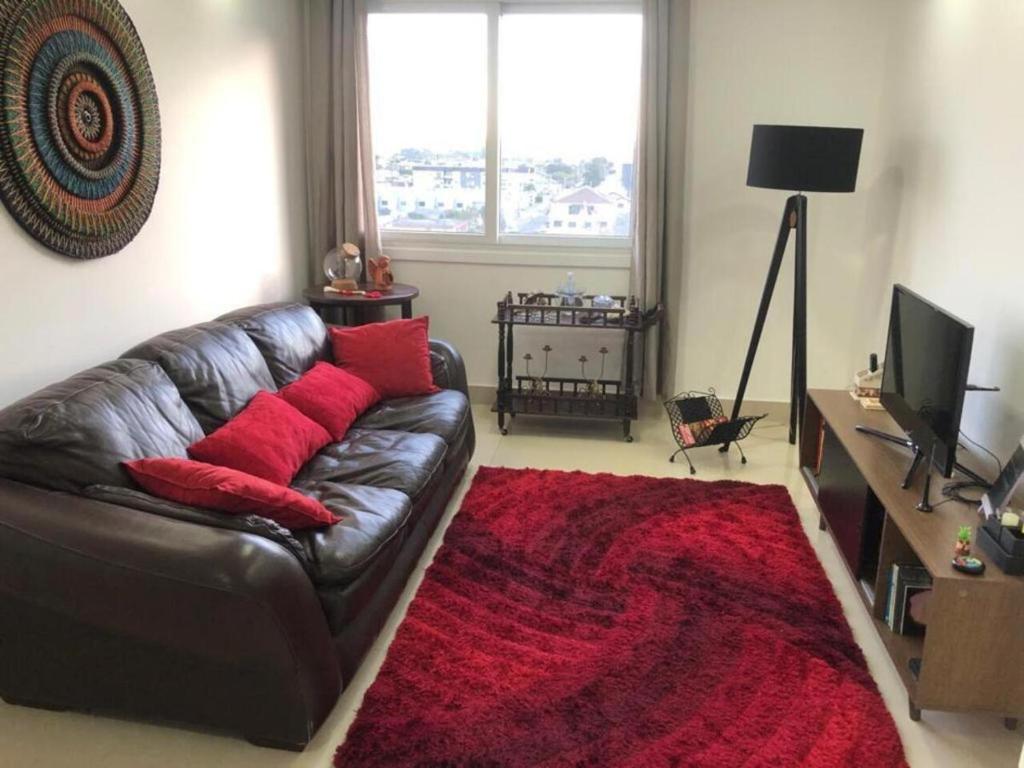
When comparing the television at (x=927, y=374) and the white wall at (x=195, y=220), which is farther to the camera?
the white wall at (x=195, y=220)

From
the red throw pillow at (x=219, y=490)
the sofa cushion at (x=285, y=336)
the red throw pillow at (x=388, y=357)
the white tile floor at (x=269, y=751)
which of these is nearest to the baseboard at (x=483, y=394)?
the red throw pillow at (x=388, y=357)

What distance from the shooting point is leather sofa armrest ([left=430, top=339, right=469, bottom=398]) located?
150 inches

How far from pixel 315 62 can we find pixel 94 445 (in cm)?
299

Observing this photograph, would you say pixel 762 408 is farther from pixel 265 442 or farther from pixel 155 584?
pixel 155 584

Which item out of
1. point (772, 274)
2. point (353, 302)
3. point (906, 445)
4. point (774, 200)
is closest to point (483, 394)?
point (353, 302)

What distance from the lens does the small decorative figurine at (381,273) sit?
446cm

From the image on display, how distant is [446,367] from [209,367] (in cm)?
120

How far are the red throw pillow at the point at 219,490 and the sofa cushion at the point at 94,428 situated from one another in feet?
0.25

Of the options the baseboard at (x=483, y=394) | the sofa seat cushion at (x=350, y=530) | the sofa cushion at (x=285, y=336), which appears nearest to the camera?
the sofa seat cushion at (x=350, y=530)

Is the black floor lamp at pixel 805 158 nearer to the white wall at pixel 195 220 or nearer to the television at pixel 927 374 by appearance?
the television at pixel 927 374

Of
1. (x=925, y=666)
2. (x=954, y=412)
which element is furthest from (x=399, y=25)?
(x=925, y=666)

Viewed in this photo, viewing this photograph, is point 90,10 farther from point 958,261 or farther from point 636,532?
point 958,261

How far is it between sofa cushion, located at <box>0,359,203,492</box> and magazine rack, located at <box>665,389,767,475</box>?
2323 mm

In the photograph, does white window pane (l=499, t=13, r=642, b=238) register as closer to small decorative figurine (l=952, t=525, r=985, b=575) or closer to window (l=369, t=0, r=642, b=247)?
window (l=369, t=0, r=642, b=247)
